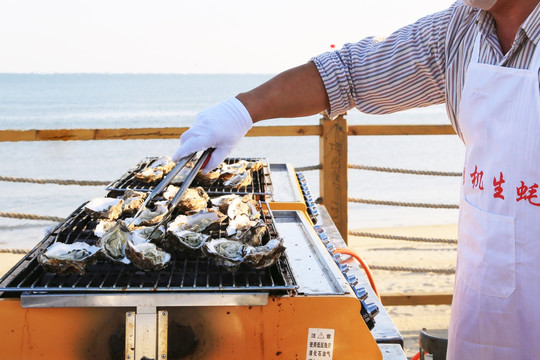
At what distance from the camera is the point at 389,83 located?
186 centimetres

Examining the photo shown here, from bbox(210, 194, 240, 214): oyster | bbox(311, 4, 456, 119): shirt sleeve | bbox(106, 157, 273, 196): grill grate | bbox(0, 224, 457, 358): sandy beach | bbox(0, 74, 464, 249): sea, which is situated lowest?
bbox(0, 224, 457, 358): sandy beach

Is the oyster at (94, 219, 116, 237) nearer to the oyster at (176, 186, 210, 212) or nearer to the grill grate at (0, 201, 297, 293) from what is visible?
the grill grate at (0, 201, 297, 293)

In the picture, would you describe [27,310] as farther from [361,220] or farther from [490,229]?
[361,220]

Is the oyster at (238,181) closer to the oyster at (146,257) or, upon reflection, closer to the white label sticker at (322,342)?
the oyster at (146,257)

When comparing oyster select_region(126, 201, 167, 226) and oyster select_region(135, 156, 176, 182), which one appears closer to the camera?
oyster select_region(126, 201, 167, 226)

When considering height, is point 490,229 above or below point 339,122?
below

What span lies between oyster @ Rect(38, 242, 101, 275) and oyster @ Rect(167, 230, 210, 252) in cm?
Result: 21

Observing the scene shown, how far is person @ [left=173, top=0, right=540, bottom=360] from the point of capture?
4.92ft

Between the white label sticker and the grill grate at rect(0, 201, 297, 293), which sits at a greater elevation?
the grill grate at rect(0, 201, 297, 293)

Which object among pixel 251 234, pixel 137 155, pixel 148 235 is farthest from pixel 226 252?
pixel 137 155

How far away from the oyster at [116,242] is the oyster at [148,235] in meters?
0.02

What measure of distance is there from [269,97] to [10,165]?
1882 centimetres

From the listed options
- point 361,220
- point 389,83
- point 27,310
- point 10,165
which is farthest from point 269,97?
point 10,165

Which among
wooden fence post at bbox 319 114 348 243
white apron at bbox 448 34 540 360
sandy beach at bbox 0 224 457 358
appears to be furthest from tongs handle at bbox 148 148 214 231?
sandy beach at bbox 0 224 457 358
